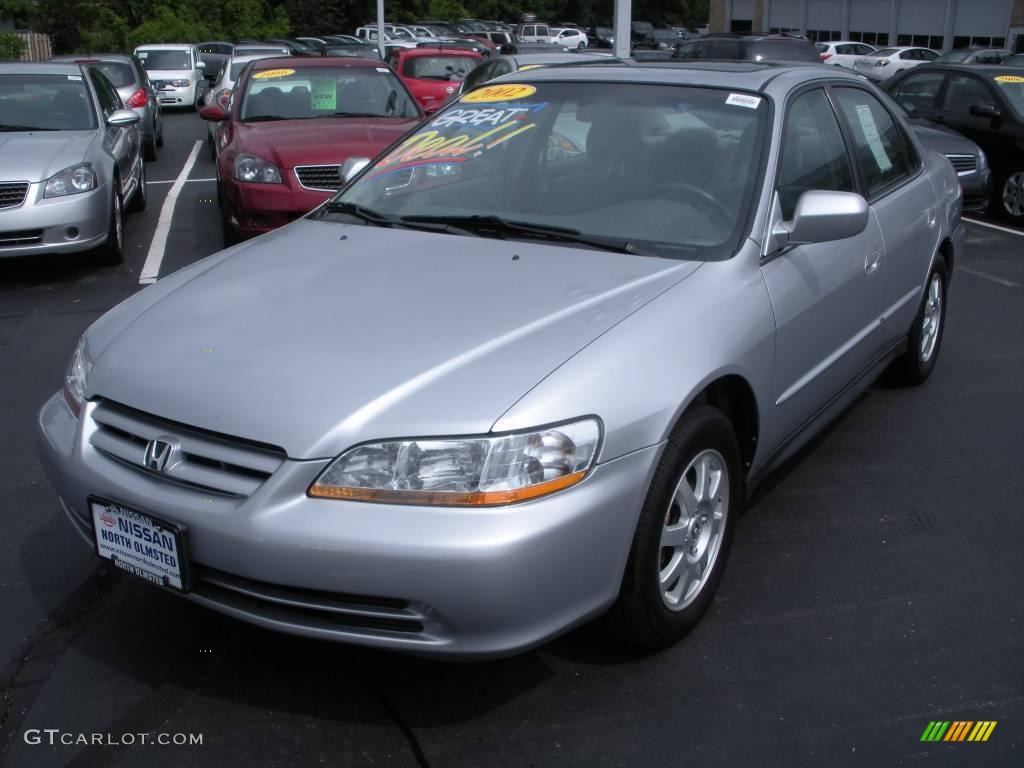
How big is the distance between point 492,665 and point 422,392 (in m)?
0.92

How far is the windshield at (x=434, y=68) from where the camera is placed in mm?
17281

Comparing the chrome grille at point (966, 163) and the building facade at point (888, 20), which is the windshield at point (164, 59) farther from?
the building facade at point (888, 20)

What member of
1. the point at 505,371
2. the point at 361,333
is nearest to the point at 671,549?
the point at 505,371

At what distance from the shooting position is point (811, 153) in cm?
414

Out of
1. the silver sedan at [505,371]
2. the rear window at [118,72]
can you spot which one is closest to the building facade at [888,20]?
the rear window at [118,72]

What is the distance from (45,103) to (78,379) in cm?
653

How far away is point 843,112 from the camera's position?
4.54 meters

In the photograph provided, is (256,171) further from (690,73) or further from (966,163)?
(966,163)

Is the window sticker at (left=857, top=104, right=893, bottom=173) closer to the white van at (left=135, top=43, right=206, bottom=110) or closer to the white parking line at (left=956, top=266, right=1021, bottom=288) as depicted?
the white parking line at (left=956, top=266, right=1021, bottom=288)

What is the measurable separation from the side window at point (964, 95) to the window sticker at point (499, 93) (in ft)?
27.2

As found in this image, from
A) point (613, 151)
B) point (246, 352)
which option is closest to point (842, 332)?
point (613, 151)

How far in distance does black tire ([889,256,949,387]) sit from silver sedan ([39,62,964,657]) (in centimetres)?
91

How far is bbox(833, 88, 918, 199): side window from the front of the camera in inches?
180

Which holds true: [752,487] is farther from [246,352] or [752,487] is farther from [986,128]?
[986,128]
